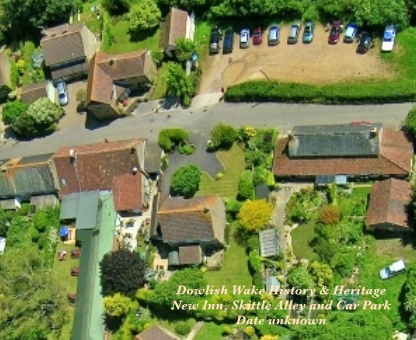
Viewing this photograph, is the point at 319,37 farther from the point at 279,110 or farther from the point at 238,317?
the point at 238,317

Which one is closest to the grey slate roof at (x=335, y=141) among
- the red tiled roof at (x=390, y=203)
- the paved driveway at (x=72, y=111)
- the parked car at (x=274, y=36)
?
the red tiled roof at (x=390, y=203)

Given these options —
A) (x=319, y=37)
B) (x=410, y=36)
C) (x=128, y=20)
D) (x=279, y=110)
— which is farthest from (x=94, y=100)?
(x=410, y=36)

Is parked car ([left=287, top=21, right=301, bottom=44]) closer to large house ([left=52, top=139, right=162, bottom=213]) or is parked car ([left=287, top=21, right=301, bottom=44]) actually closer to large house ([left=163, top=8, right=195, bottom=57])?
large house ([left=163, top=8, right=195, bottom=57])

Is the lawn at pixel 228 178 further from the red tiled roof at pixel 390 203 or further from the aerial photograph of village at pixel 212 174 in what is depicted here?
the red tiled roof at pixel 390 203

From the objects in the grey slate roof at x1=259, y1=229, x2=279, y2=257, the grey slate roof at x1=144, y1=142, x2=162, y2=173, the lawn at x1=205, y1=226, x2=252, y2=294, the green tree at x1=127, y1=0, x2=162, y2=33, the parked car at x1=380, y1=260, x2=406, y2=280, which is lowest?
the parked car at x1=380, y1=260, x2=406, y2=280

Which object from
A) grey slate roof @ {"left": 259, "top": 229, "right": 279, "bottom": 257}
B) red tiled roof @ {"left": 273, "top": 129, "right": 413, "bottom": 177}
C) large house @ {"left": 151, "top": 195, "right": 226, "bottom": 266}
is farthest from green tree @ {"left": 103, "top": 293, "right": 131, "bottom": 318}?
red tiled roof @ {"left": 273, "top": 129, "right": 413, "bottom": 177}

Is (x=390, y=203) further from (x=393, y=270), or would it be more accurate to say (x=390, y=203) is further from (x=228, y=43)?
(x=228, y=43)
